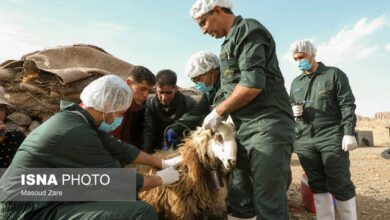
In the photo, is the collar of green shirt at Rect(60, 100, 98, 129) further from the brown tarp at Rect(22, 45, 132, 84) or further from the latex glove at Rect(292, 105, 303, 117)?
the brown tarp at Rect(22, 45, 132, 84)

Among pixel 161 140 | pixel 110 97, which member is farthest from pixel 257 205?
pixel 161 140

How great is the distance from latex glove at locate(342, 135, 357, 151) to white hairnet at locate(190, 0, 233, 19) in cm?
198

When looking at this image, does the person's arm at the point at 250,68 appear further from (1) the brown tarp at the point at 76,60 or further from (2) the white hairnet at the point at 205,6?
(1) the brown tarp at the point at 76,60

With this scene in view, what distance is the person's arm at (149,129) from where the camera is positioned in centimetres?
383

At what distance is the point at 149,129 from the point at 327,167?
2.32 meters

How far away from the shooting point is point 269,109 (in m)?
2.16

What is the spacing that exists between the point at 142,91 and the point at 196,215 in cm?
179

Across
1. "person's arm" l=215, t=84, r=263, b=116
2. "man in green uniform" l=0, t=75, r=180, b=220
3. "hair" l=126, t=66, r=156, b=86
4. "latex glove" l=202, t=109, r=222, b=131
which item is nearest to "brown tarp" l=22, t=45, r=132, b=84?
"hair" l=126, t=66, r=156, b=86

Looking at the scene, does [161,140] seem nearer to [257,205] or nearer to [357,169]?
[257,205]

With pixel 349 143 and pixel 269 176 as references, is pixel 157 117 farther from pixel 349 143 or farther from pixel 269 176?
pixel 349 143

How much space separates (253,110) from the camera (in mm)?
2211

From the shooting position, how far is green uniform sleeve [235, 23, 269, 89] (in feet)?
6.73

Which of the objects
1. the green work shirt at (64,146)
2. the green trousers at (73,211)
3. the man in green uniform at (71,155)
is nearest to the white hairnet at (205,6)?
the man in green uniform at (71,155)

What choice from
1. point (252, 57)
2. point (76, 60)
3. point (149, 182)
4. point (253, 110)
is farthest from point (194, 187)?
point (76, 60)
